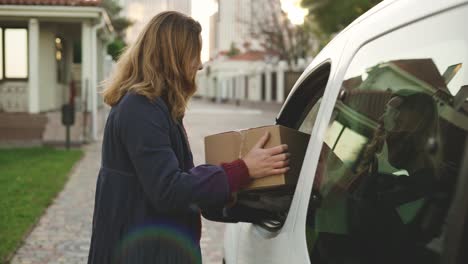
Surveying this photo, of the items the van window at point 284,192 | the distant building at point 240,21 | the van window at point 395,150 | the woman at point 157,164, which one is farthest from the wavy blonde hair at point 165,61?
the distant building at point 240,21

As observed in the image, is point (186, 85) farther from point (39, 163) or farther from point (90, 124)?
point (90, 124)

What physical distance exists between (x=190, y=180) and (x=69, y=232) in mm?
5947

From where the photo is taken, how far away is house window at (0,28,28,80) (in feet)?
66.6

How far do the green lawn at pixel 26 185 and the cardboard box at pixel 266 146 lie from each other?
4.48m

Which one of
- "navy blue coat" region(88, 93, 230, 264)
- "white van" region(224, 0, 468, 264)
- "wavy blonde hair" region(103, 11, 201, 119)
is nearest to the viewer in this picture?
"white van" region(224, 0, 468, 264)

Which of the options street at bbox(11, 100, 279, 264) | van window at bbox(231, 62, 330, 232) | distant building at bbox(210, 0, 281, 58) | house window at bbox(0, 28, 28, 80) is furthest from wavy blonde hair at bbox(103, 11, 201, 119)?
distant building at bbox(210, 0, 281, 58)

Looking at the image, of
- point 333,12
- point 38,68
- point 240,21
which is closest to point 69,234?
point 333,12

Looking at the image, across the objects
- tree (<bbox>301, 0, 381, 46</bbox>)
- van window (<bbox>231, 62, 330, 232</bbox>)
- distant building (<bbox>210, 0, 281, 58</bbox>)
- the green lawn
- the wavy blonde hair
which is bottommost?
the green lawn

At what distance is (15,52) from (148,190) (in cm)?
1930

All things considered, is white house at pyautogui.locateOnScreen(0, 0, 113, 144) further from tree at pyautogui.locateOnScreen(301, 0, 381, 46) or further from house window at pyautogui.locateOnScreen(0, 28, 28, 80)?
tree at pyautogui.locateOnScreen(301, 0, 381, 46)

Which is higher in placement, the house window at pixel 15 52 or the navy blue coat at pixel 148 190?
the house window at pixel 15 52

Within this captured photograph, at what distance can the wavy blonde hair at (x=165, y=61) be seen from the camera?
7.66 ft

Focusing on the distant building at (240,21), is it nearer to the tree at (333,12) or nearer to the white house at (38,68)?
the white house at (38,68)

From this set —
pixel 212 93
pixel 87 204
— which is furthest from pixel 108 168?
pixel 212 93
